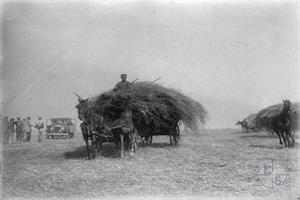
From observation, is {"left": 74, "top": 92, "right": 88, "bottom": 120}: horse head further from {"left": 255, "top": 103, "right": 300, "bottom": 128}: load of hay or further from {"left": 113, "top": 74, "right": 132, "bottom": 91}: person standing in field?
{"left": 255, "top": 103, "right": 300, "bottom": 128}: load of hay

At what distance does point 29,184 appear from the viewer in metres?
5.93

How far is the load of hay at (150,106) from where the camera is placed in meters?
8.36

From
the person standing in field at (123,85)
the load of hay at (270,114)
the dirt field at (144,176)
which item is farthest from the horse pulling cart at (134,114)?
the load of hay at (270,114)

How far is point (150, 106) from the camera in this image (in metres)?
8.59

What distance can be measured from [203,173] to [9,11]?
5.60 m

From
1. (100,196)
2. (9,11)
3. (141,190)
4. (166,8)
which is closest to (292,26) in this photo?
(166,8)

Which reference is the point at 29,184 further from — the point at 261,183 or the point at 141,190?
the point at 261,183

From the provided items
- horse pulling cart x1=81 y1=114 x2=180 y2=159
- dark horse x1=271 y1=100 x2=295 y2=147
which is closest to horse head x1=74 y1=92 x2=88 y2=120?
horse pulling cart x1=81 y1=114 x2=180 y2=159

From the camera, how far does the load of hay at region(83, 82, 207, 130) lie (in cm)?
836

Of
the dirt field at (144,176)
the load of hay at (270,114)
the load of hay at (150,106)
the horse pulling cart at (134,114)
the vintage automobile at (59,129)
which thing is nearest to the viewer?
the dirt field at (144,176)

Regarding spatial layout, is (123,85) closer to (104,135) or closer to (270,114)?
(104,135)

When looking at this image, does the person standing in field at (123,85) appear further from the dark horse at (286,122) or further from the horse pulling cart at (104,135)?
the dark horse at (286,122)

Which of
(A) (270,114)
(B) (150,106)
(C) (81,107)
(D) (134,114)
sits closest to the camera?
(C) (81,107)

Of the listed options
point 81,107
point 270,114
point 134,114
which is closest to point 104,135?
point 81,107
